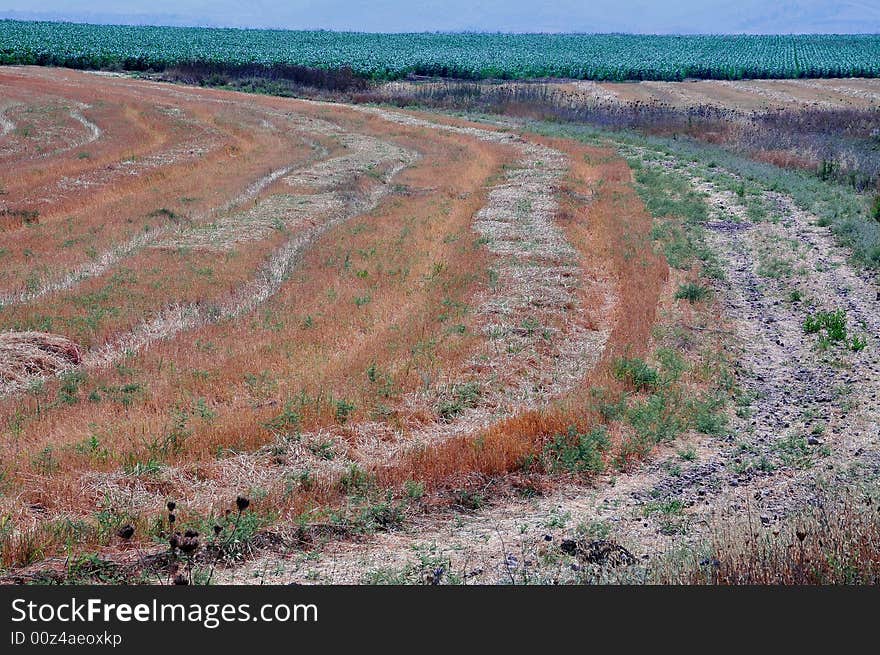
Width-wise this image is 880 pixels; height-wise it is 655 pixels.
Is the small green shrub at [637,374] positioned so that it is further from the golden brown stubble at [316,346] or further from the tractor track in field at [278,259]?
the tractor track in field at [278,259]

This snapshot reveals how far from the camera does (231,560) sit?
8.13m

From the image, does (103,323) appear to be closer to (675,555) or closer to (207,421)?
(207,421)

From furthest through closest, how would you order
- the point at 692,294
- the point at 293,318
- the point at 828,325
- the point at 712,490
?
the point at 692,294
the point at 293,318
the point at 828,325
the point at 712,490

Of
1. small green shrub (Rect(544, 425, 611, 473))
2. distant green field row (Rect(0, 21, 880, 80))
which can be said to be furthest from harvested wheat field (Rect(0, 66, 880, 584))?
distant green field row (Rect(0, 21, 880, 80))

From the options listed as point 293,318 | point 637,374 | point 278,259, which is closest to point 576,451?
point 637,374

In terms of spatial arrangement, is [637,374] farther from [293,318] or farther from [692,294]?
[293,318]

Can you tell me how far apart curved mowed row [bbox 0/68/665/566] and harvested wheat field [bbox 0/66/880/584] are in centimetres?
8

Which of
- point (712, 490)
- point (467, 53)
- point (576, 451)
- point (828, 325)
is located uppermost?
point (467, 53)

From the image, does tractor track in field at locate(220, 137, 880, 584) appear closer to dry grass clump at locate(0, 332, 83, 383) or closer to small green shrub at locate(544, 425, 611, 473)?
small green shrub at locate(544, 425, 611, 473)

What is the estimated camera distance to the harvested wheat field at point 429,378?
28.2 ft

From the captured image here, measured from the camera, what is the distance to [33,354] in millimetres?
14164

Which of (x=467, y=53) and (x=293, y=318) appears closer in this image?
(x=293, y=318)

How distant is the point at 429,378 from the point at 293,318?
14.5 ft

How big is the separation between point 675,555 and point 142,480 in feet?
Answer: 20.2
